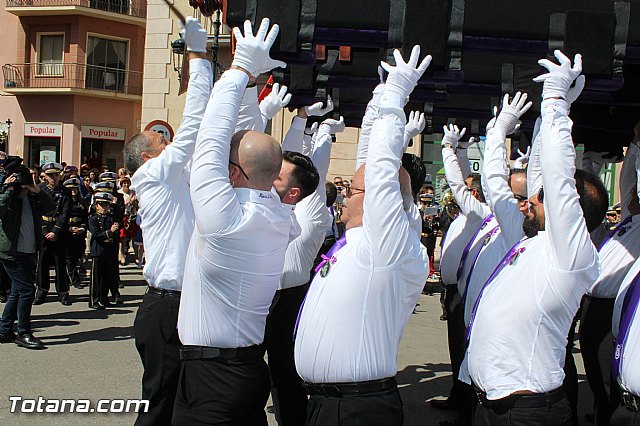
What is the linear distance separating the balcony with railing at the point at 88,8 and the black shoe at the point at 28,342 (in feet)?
78.9

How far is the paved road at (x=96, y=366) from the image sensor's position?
5.84 meters

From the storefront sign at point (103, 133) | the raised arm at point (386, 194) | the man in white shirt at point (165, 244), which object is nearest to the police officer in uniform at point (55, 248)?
the man in white shirt at point (165, 244)

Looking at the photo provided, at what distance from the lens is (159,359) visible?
414 centimetres

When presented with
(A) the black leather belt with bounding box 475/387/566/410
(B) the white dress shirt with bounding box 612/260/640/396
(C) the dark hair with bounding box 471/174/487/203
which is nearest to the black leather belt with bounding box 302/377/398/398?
(A) the black leather belt with bounding box 475/387/566/410

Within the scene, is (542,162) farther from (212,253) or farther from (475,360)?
(212,253)

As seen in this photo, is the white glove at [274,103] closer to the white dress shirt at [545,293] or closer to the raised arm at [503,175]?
the raised arm at [503,175]

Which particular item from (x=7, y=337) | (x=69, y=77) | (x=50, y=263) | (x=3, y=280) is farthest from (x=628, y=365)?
(x=69, y=77)

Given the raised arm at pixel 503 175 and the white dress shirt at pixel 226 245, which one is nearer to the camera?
the white dress shirt at pixel 226 245

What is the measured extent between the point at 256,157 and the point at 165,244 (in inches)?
59.3

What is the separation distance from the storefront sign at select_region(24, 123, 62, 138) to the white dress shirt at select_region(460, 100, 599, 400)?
93.9ft

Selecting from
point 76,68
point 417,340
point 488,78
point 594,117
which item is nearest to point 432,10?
point 488,78

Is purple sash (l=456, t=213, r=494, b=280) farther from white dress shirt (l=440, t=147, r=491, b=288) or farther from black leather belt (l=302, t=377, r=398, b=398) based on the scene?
black leather belt (l=302, t=377, r=398, b=398)

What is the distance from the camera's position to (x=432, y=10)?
3.45 meters

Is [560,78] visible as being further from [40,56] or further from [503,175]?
[40,56]
